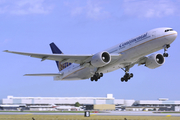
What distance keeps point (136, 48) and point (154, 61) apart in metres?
6.63

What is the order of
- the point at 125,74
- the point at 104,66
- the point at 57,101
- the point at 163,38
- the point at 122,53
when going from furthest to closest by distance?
the point at 57,101 < the point at 125,74 < the point at 104,66 < the point at 122,53 < the point at 163,38

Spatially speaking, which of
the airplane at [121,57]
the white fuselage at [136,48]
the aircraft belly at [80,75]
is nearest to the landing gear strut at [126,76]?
→ the airplane at [121,57]

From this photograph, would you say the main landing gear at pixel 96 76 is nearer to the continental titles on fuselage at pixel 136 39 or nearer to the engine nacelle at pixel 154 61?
the continental titles on fuselage at pixel 136 39

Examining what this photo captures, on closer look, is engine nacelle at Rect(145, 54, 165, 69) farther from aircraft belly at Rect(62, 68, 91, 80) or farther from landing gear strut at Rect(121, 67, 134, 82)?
aircraft belly at Rect(62, 68, 91, 80)

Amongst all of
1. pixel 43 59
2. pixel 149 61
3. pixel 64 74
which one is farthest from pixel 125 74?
pixel 43 59

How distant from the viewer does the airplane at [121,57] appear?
113ft

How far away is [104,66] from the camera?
40875 mm

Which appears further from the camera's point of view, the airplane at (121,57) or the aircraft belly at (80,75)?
the aircraft belly at (80,75)

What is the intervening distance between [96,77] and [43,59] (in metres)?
8.78

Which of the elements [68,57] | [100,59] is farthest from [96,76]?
[68,57]

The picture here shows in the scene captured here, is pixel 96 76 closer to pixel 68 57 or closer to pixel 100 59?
pixel 100 59

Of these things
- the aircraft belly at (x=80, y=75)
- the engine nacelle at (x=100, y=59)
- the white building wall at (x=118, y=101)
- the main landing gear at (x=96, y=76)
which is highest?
the engine nacelle at (x=100, y=59)

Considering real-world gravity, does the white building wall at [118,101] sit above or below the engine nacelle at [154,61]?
below

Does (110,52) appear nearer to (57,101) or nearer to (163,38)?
(163,38)
